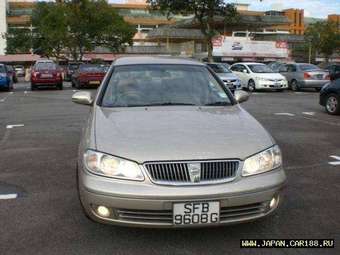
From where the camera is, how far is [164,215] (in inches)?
156

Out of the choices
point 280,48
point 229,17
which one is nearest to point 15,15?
point 280,48

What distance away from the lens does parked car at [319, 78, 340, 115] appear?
44.1 feet

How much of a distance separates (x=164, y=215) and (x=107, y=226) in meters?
0.96

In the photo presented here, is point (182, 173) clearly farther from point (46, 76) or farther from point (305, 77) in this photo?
point (46, 76)

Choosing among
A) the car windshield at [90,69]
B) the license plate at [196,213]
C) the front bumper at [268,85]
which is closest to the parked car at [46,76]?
the car windshield at [90,69]

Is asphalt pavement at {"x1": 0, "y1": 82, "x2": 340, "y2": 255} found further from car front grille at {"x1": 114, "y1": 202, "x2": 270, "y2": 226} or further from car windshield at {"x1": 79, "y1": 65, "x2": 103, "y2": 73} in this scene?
car windshield at {"x1": 79, "y1": 65, "x2": 103, "y2": 73}

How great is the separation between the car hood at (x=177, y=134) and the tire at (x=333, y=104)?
29.5 feet

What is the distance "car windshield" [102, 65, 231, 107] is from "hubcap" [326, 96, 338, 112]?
27.4ft

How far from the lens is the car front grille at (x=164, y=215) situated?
3.96 m

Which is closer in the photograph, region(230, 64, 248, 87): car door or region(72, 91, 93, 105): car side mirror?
region(72, 91, 93, 105): car side mirror

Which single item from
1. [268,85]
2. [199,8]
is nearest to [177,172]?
[268,85]

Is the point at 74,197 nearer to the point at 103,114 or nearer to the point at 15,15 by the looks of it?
the point at 103,114

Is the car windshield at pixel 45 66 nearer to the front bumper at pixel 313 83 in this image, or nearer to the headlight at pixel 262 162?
the front bumper at pixel 313 83

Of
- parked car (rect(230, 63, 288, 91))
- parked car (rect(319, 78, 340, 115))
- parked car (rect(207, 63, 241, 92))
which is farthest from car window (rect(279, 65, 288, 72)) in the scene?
parked car (rect(319, 78, 340, 115))
